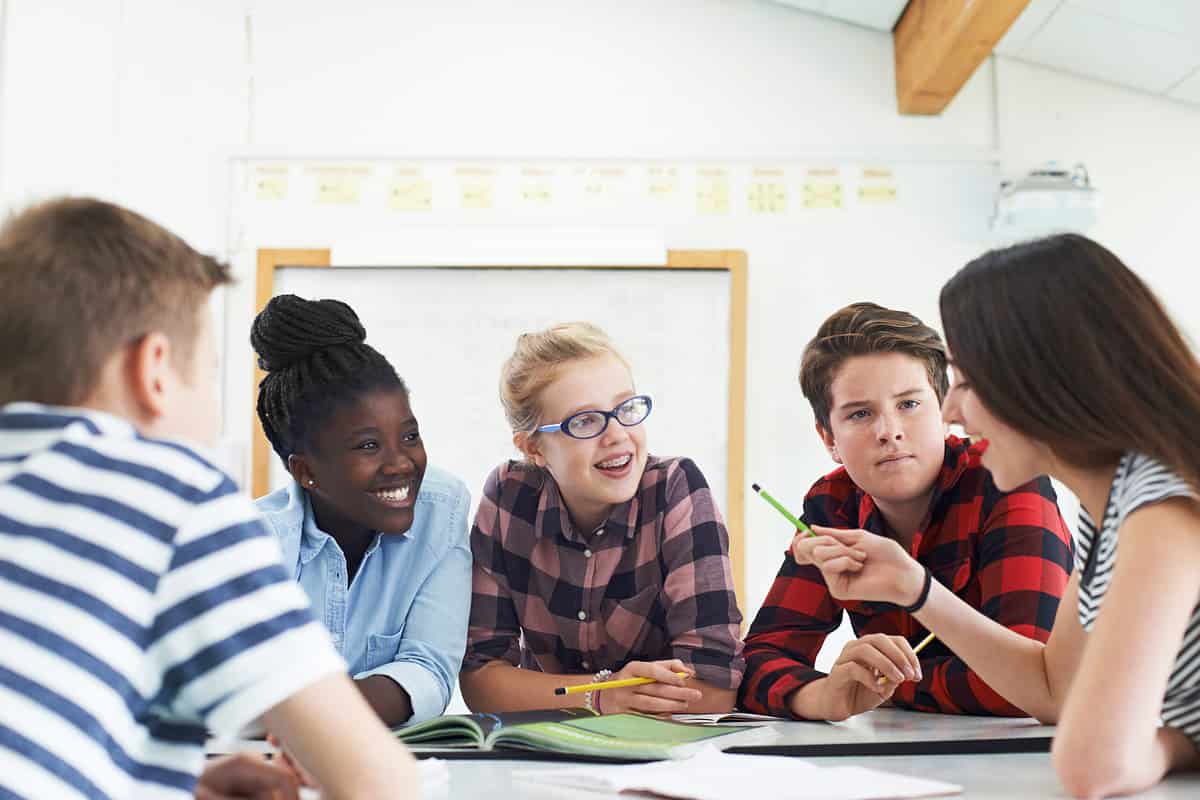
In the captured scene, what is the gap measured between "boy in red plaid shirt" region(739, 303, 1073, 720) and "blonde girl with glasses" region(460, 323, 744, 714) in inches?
5.8

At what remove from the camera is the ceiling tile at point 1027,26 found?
3.29 metres

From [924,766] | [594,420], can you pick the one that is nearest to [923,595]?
[924,766]

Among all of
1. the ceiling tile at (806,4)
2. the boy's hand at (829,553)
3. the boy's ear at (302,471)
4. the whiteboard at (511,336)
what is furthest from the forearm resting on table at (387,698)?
the ceiling tile at (806,4)

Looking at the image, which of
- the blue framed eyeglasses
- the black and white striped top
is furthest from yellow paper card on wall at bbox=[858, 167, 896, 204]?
the black and white striped top

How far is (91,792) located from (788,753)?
0.78m

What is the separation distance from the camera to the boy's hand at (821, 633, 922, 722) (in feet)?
4.77

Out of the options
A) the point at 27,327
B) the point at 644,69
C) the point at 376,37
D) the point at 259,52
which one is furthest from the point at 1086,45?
the point at 27,327

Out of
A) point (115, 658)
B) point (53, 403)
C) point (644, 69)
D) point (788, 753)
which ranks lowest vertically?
point (788, 753)

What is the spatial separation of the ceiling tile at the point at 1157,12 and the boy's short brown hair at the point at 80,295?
10.1 ft

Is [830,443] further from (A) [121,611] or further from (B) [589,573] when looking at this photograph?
(A) [121,611]

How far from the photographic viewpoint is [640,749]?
3.95ft

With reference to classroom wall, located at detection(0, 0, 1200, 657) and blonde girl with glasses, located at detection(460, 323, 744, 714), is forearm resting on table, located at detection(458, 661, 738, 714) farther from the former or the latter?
classroom wall, located at detection(0, 0, 1200, 657)

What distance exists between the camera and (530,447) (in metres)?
1.94

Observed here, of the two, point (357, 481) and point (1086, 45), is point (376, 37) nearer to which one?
point (1086, 45)
